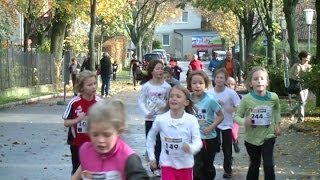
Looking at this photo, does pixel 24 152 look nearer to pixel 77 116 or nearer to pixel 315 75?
pixel 77 116

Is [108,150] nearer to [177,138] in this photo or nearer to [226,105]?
[177,138]

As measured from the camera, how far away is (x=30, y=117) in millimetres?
19797

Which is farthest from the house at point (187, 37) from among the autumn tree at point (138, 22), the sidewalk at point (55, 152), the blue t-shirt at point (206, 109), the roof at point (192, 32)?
the blue t-shirt at point (206, 109)

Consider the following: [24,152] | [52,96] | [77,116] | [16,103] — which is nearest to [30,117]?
[16,103]

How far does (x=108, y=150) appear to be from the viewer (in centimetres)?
402

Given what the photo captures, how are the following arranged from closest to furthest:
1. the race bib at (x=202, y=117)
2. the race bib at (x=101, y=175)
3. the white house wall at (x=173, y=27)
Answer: the race bib at (x=101, y=175)
the race bib at (x=202, y=117)
the white house wall at (x=173, y=27)

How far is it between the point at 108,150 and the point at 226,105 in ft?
18.9

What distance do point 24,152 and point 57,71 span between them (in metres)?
23.3

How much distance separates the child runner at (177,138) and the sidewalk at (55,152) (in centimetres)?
75

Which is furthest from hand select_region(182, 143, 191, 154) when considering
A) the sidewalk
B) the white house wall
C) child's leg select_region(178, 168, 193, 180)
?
the white house wall

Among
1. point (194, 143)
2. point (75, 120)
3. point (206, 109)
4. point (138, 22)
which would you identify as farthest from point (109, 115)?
point (138, 22)

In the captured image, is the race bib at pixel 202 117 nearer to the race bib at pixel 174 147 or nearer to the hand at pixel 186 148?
the race bib at pixel 174 147

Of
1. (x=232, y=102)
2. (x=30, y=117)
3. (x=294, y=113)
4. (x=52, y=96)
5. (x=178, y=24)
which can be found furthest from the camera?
(x=178, y=24)

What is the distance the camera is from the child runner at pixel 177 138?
21.9 ft
